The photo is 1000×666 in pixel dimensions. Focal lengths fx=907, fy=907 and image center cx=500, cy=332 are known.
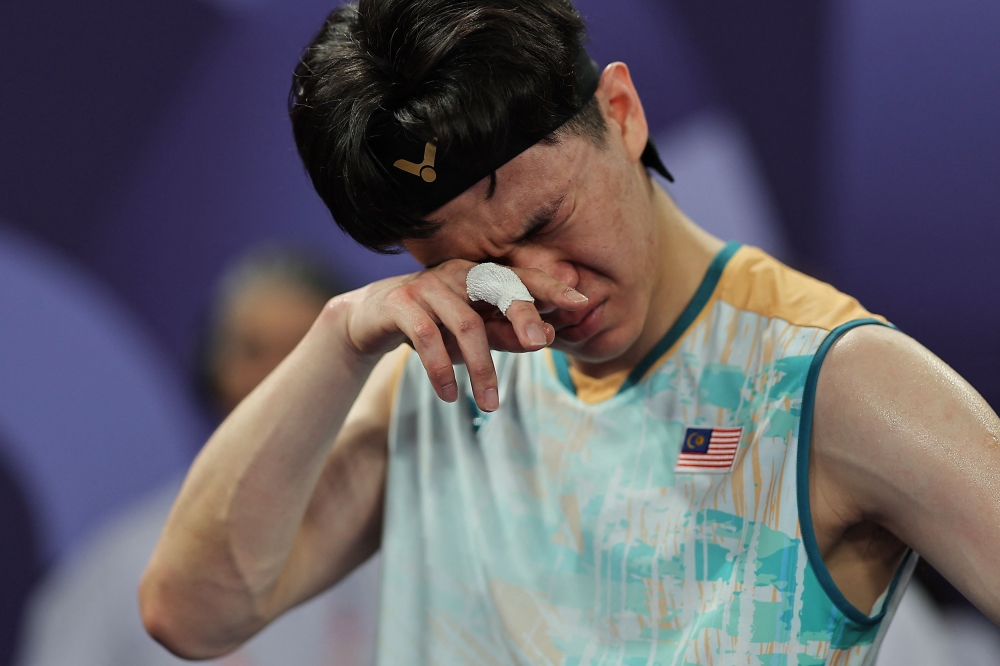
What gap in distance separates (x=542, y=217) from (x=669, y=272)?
0.22 meters

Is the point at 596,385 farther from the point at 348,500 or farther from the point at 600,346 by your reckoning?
the point at 348,500

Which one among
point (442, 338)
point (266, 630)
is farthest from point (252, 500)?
point (266, 630)

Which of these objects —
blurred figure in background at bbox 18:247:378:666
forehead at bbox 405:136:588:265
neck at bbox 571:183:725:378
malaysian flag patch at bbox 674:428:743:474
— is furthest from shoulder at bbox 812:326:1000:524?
blurred figure in background at bbox 18:247:378:666

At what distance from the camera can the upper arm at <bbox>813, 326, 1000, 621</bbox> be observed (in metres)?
0.78

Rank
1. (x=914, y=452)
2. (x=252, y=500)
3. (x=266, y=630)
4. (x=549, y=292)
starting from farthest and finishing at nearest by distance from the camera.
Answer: (x=266, y=630) < (x=252, y=500) < (x=549, y=292) < (x=914, y=452)

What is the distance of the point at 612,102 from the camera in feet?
3.49

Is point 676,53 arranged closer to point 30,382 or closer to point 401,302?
point 401,302

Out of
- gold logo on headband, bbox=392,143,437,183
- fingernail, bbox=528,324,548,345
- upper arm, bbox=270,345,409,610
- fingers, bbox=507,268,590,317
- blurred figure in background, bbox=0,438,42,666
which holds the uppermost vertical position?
gold logo on headband, bbox=392,143,437,183

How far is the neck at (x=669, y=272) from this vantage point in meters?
1.08

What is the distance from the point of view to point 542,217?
0.95 meters

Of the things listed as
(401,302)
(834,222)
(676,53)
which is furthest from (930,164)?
(401,302)

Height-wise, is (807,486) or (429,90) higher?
(429,90)

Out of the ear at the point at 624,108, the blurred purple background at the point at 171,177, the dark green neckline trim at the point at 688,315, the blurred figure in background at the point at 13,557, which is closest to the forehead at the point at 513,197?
the ear at the point at 624,108

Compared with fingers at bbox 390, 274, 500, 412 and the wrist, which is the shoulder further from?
the wrist
